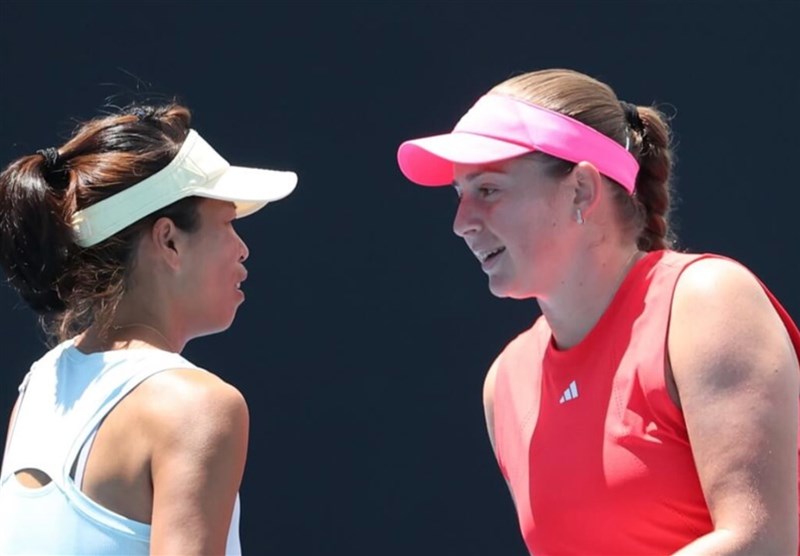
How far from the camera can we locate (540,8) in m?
3.32

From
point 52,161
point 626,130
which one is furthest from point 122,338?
point 626,130

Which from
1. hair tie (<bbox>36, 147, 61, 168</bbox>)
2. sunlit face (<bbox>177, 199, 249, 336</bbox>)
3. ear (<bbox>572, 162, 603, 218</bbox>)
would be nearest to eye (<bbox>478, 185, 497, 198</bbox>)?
ear (<bbox>572, 162, 603, 218</bbox>)

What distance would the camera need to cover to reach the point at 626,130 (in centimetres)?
182

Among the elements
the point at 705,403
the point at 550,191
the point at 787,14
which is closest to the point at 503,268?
the point at 550,191

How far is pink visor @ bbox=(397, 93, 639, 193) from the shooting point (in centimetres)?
174

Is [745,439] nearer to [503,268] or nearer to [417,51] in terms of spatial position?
[503,268]

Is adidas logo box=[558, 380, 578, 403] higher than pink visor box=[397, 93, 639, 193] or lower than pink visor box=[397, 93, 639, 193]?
lower

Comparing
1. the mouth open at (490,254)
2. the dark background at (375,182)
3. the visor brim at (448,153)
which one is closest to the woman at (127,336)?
the visor brim at (448,153)

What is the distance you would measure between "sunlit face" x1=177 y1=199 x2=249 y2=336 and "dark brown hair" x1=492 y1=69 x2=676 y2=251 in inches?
16.3

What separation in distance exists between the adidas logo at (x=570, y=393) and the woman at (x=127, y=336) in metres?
0.43

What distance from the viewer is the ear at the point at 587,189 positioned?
175 centimetres

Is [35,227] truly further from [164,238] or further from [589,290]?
[589,290]

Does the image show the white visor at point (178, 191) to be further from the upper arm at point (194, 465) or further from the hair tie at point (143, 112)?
the upper arm at point (194, 465)

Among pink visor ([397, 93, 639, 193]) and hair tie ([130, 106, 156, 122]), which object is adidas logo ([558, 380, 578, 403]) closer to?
pink visor ([397, 93, 639, 193])
